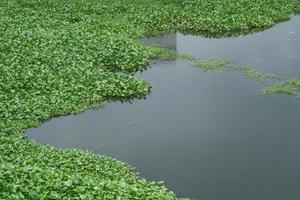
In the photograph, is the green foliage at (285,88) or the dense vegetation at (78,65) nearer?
the dense vegetation at (78,65)

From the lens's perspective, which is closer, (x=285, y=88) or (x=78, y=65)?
(x=285, y=88)

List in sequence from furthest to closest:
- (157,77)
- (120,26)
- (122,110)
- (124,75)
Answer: (120,26) → (157,77) → (124,75) → (122,110)

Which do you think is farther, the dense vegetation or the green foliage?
the green foliage

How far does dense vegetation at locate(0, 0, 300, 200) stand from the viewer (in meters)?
14.1

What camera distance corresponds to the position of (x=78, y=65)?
2458 centimetres

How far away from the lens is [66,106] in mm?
21547

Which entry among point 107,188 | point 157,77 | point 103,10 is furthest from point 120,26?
point 107,188

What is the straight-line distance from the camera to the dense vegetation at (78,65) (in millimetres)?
14117

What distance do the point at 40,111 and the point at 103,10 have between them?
45.8 ft

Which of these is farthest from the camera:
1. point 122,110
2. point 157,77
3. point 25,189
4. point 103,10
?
point 103,10

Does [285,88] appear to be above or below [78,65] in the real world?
below

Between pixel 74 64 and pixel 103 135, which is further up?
pixel 74 64

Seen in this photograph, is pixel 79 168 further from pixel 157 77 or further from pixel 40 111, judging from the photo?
pixel 157 77

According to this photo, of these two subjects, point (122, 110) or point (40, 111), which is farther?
point (122, 110)
